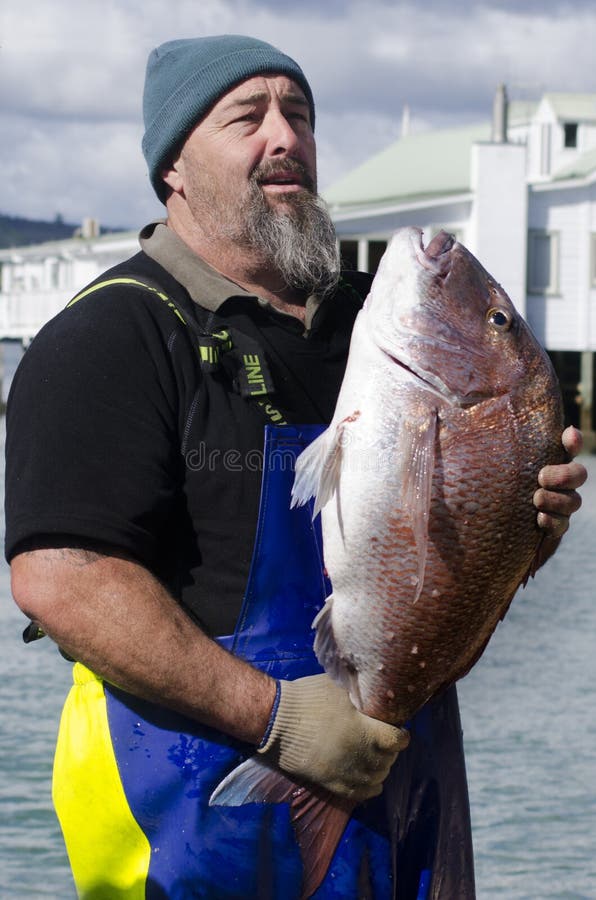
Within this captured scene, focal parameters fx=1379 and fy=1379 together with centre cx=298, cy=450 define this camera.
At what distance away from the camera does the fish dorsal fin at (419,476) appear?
261cm

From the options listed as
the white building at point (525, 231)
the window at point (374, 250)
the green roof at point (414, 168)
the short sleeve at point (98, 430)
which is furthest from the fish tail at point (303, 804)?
the green roof at point (414, 168)

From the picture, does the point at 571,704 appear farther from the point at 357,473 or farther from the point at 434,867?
the point at 357,473

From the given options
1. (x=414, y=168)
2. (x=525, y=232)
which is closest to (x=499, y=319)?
(x=525, y=232)

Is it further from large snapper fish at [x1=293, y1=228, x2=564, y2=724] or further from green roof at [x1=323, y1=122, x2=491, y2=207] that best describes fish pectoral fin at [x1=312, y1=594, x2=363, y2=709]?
green roof at [x1=323, y1=122, x2=491, y2=207]

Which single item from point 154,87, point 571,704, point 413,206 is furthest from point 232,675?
point 413,206

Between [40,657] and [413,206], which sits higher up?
[413,206]

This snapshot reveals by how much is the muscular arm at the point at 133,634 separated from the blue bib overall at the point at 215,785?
0.12m

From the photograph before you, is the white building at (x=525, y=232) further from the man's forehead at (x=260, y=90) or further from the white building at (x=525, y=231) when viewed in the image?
the man's forehead at (x=260, y=90)

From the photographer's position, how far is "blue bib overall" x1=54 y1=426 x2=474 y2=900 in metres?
2.83

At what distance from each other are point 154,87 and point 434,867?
198cm

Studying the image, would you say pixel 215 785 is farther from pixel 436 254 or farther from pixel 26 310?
pixel 26 310

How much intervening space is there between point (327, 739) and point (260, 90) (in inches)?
59.8

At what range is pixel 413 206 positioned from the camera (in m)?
30.6

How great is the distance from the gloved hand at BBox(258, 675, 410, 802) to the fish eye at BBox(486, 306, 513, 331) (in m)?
0.79
